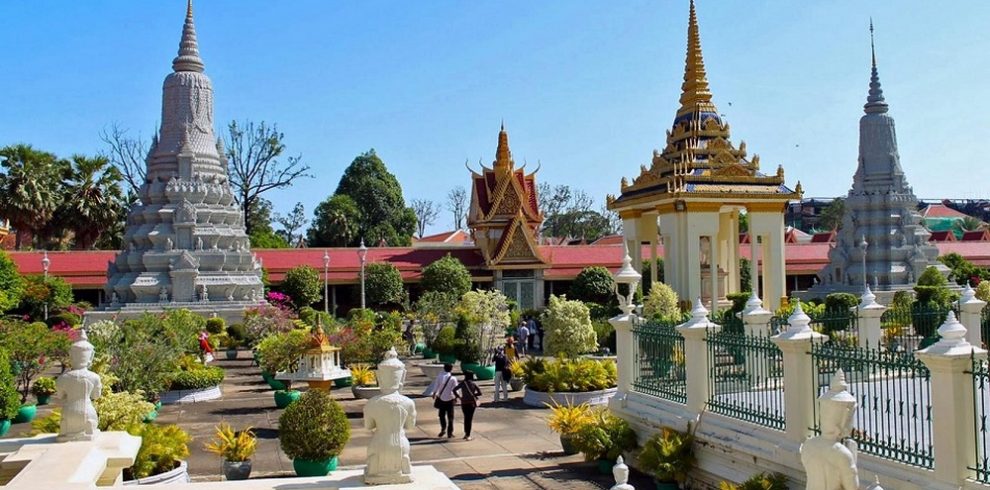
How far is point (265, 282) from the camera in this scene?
40531 mm

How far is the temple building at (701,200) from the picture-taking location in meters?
28.8

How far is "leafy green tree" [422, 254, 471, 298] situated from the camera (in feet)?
128

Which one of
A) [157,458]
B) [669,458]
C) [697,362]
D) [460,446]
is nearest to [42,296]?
[460,446]

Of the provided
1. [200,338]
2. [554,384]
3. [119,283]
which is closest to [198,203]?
[119,283]

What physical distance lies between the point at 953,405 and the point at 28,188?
44937 millimetres

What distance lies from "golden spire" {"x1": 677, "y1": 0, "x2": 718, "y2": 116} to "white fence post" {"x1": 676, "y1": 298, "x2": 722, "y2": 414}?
20122 mm

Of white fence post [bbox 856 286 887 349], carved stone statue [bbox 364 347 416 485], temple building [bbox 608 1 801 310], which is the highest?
temple building [bbox 608 1 801 310]

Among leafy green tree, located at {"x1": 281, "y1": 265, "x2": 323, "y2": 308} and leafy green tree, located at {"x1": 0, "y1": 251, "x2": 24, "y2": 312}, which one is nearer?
leafy green tree, located at {"x1": 0, "y1": 251, "x2": 24, "y2": 312}

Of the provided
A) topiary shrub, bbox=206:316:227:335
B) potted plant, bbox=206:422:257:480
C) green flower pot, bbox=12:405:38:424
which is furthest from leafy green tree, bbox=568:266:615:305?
potted plant, bbox=206:422:257:480

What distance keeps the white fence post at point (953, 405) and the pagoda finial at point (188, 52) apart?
37.3 m

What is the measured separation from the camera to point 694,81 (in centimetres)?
3131

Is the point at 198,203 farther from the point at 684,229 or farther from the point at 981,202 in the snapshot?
the point at 981,202

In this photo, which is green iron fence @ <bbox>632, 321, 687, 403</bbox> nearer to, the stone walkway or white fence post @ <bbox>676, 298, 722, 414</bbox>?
white fence post @ <bbox>676, 298, 722, 414</bbox>

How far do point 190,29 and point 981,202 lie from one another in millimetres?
129941
